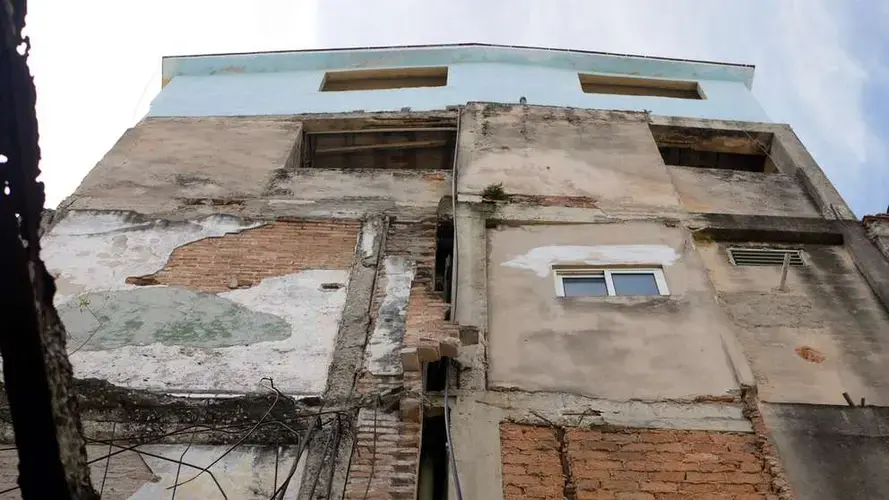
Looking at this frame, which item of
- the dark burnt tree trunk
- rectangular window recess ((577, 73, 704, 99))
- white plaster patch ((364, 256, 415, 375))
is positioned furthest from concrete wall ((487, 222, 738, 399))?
rectangular window recess ((577, 73, 704, 99))

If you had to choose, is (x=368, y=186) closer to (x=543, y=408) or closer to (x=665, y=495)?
(x=543, y=408)

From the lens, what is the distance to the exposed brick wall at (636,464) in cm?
531

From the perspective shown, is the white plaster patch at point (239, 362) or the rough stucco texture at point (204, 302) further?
the rough stucco texture at point (204, 302)

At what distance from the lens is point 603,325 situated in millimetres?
6867

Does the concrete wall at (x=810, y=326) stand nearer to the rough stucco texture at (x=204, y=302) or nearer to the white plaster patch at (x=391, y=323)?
the white plaster patch at (x=391, y=323)

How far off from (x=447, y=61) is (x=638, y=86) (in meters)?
3.51

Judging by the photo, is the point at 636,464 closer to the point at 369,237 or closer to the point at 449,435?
the point at 449,435

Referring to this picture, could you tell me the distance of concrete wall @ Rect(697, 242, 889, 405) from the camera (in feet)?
22.5

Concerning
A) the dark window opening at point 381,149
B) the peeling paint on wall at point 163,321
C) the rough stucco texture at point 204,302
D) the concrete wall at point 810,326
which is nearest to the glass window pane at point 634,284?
the concrete wall at point 810,326

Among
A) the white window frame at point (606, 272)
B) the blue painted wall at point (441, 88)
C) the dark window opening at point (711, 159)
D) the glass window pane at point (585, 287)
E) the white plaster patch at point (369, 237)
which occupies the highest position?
the blue painted wall at point (441, 88)

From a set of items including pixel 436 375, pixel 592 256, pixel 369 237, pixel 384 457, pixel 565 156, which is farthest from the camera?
A: pixel 565 156

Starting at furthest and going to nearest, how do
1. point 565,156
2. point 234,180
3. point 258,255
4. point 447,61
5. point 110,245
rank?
1. point 447,61
2. point 565,156
3. point 234,180
4. point 110,245
5. point 258,255

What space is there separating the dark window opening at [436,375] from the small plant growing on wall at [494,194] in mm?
2871

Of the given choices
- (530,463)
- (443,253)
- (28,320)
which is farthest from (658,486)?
(28,320)
